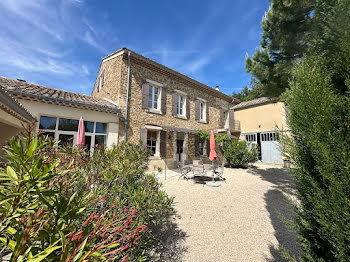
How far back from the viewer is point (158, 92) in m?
11.9

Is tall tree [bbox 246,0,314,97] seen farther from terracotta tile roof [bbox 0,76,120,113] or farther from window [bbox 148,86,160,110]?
terracotta tile roof [bbox 0,76,120,113]

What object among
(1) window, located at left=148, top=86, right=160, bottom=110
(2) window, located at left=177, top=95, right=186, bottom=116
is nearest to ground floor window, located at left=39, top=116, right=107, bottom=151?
(1) window, located at left=148, top=86, right=160, bottom=110

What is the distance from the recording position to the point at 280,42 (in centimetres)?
616

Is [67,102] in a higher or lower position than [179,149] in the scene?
higher

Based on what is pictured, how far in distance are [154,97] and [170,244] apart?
32.8 feet

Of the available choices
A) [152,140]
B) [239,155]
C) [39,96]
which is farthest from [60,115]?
[239,155]

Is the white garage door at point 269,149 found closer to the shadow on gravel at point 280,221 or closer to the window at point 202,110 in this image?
the window at point 202,110

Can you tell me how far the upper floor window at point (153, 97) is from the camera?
1140 cm

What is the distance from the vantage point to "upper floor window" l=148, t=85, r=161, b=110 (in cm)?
1140

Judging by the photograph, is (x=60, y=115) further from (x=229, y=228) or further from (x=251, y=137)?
(x=251, y=137)

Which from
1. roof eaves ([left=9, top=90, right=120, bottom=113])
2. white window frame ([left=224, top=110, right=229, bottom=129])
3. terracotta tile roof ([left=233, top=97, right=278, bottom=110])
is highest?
terracotta tile roof ([left=233, top=97, right=278, bottom=110])

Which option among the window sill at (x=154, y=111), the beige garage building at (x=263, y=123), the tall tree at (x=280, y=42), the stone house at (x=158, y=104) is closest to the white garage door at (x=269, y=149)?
the beige garage building at (x=263, y=123)

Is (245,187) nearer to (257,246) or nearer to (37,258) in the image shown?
(257,246)

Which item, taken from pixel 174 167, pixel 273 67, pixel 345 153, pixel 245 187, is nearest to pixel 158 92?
pixel 174 167
